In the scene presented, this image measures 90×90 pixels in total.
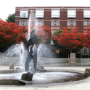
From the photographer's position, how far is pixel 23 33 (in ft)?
115

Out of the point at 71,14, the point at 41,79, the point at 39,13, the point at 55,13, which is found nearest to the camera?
the point at 41,79

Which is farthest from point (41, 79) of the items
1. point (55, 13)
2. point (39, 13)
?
point (39, 13)

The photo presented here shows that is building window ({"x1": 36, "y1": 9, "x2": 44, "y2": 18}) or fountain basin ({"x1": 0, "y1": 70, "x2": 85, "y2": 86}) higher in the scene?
building window ({"x1": 36, "y1": 9, "x2": 44, "y2": 18})

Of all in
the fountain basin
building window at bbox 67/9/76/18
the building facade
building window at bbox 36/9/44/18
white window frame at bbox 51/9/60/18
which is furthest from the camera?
building window at bbox 36/9/44/18

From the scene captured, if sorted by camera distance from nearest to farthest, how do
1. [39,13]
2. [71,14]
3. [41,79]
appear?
1. [41,79]
2. [71,14]
3. [39,13]

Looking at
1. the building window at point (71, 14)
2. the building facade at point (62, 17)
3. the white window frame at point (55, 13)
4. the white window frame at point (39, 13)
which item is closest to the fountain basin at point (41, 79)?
the building facade at point (62, 17)

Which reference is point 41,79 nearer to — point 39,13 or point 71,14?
point 39,13

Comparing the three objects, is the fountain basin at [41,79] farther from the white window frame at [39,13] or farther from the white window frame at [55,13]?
the white window frame at [39,13]

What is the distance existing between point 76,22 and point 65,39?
19.5 metres

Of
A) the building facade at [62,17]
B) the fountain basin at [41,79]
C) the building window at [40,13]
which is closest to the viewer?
the fountain basin at [41,79]

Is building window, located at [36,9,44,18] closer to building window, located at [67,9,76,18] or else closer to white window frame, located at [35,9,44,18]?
white window frame, located at [35,9,44,18]

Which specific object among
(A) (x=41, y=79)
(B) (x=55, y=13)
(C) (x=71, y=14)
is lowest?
(A) (x=41, y=79)

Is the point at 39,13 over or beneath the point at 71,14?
over

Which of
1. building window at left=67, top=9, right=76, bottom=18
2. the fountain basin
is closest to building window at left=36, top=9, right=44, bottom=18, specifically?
building window at left=67, top=9, right=76, bottom=18
